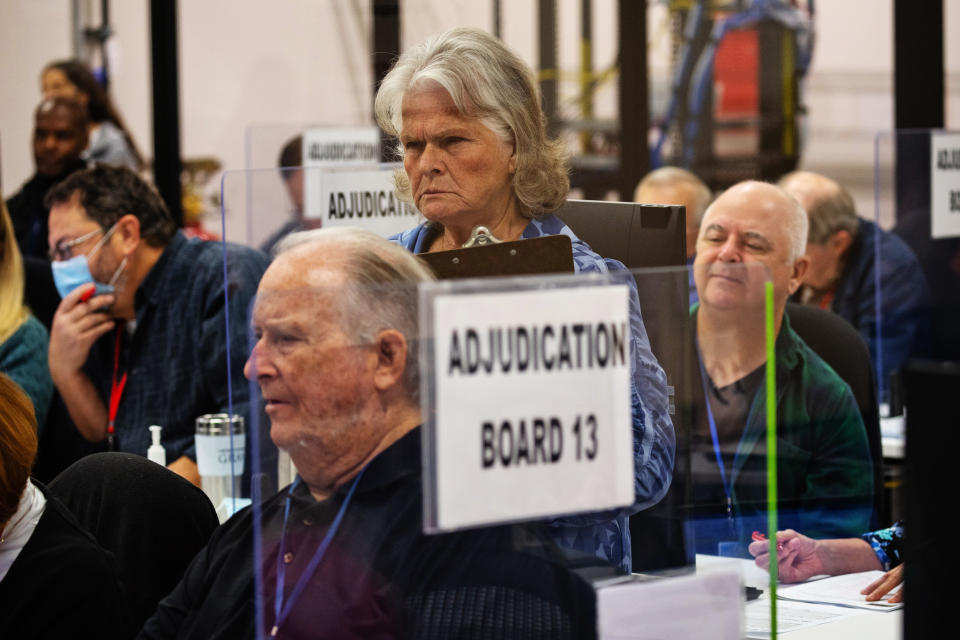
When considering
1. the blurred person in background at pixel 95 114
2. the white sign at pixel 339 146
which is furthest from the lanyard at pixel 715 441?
the blurred person in background at pixel 95 114

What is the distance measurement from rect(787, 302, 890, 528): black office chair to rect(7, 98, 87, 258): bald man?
3682mm

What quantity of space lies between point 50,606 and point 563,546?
908 millimetres

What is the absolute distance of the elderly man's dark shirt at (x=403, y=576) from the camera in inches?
53.4

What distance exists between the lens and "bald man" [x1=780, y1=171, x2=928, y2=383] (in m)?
4.61

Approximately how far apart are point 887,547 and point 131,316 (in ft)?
7.49

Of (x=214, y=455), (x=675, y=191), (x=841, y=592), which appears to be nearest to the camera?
(x=841, y=592)

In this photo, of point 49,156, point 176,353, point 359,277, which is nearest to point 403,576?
point 359,277

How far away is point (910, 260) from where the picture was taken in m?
4.57

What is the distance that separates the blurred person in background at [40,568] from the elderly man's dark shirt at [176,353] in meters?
1.58

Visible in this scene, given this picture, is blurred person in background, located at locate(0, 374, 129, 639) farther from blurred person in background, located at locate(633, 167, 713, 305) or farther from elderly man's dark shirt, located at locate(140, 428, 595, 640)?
blurred person in background, located at locate(633, 167, 713, 305)

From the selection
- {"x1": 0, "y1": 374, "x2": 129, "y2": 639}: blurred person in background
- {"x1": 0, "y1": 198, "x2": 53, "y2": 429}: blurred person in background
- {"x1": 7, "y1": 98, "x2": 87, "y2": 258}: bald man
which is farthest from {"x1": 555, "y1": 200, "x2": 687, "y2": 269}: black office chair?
{"x1": 7, "y1": 98, "x2": 87, "y2": 258}: bald man

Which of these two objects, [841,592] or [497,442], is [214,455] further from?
[497,442]

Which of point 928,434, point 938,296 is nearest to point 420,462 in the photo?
point 928,434

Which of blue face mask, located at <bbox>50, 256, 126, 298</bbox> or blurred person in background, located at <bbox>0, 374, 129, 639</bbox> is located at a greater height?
blue face mask, located at <bbox>50, 256, 126, 298</bbox>
